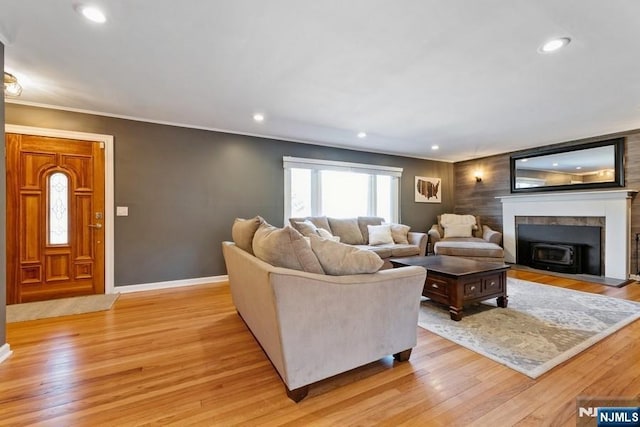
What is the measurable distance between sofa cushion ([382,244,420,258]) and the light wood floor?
2.11 metres

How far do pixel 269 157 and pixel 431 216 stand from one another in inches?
161

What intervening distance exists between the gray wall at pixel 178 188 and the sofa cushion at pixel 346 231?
942 mm

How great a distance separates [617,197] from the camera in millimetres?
4168

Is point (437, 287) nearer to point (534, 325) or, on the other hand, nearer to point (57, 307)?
point (534, 325)

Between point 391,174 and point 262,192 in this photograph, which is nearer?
point 262,192

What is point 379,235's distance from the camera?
4.75 metres

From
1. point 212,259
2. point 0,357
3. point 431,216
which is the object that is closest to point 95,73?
point 0,357

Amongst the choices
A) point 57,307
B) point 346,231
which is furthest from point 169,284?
point 346,231

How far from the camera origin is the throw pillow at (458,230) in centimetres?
555

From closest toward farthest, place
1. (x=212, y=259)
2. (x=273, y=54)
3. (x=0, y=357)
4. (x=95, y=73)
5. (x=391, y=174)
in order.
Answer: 1. (x=0, y=357)
2. (x=273, y=54)
3. (x=95, y=73)
4. (x=212, y=259)
5. (x=391, y=174)

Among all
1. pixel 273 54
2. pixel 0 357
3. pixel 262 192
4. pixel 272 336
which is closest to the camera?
pixel 272 336

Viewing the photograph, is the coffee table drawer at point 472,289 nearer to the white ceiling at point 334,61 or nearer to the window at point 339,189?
the white ceiling at point 334,61

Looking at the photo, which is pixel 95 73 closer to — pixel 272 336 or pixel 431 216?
pixel 272 336

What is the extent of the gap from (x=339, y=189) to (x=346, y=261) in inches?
145
